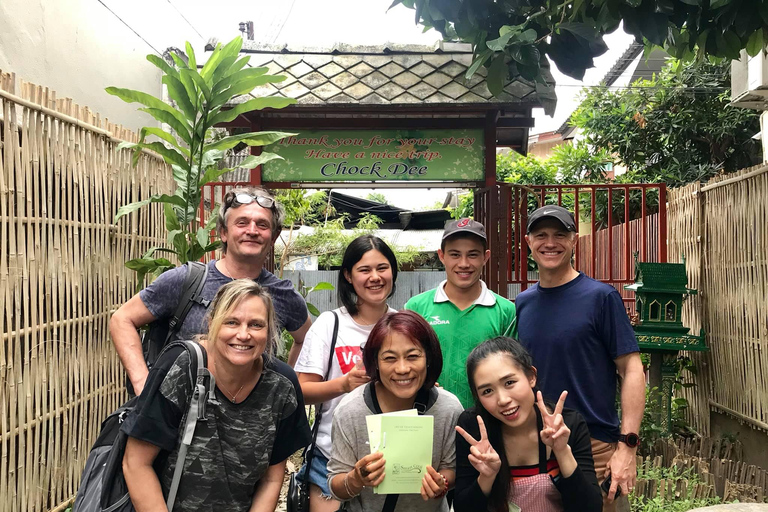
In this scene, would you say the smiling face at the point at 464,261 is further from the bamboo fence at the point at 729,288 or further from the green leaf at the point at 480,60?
the bamboo fence at the point at 729,288

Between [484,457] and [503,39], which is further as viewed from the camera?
[503,39]

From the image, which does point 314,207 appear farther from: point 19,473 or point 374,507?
point 374,507

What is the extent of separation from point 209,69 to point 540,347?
3.08 m

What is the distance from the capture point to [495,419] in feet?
Answer: 8.30

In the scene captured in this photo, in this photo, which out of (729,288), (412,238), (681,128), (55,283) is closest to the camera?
(55,283)

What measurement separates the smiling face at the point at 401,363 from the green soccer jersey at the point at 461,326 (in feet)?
1.66

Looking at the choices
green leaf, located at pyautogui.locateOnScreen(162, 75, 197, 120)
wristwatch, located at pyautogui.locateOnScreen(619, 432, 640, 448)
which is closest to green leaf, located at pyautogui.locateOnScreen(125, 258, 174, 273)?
green leaf, located at pyautogui.locateOnScreen(162, 75, 197, 120)

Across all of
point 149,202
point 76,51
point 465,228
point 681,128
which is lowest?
point 465,228

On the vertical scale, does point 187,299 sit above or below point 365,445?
above

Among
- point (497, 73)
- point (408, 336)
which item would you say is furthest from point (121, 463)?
point (497, 73)

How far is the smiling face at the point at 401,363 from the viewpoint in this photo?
2.52 metres

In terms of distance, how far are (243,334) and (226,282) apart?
30.2 inches

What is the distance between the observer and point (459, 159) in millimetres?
6070

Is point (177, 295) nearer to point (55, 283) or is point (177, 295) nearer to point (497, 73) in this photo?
point (55, 283)
